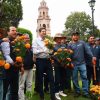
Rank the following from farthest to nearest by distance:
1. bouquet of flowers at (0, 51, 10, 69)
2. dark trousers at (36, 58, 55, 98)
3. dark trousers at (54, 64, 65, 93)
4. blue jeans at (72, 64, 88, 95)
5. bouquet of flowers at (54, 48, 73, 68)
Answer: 1. blue jeans at (72, 64, 88, 95)
2. dark trousers at (54, 64, 65, 93)
3. bouquet of flowers at (54, 48, 73, 68)
4. dark trousers at (36, 58, 55, 98)
5. bouquet of flowers at (0, 51, 10, 69)

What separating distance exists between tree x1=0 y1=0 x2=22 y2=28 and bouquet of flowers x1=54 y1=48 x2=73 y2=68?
40.7 metres

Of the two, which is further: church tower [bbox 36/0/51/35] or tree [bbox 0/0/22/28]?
church tower [bbox 36/0/51/35]

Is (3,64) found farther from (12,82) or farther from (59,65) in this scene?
(59,65)

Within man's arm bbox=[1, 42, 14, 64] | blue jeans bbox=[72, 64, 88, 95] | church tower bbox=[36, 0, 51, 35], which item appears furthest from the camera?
church tower bbox=[36, 0, 51, 35]

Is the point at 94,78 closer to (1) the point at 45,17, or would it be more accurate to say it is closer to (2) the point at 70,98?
(2) the point at 70,98

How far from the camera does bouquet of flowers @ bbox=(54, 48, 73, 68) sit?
11758 millimetres

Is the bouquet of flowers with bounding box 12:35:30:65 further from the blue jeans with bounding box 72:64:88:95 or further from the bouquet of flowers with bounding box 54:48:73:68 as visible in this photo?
the blue jeans with bounding box 72:64:88:95

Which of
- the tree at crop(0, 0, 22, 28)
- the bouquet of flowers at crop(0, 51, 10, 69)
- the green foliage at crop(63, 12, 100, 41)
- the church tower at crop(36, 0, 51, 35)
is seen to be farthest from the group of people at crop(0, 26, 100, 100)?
the church tower at crop(36, 0, 51, 35)

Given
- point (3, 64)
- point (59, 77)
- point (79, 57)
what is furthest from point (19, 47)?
point (79, 57)

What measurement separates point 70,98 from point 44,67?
4.29ft

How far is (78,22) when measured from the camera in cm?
9556

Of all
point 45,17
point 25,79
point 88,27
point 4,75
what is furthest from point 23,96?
point 45,17

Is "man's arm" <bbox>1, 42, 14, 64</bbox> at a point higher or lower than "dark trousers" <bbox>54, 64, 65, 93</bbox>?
higher

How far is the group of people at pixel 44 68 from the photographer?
9.90 m
